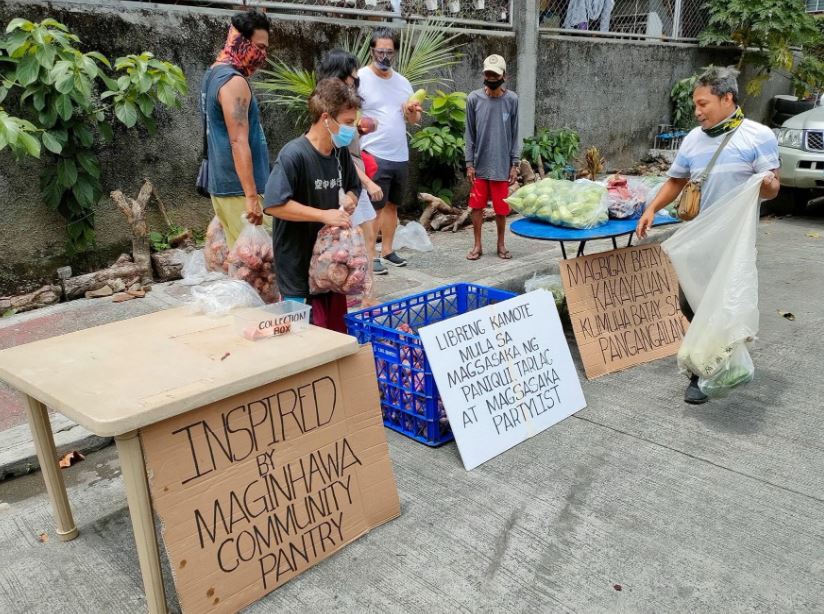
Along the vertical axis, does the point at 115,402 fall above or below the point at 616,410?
above

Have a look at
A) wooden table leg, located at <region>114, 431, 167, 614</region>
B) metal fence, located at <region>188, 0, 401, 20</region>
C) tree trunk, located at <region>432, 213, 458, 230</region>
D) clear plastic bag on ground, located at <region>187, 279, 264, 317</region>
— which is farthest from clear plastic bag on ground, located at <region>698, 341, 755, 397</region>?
metal fence, located at <region>188, 0, 401, 20</region>

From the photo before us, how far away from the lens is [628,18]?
427 inches

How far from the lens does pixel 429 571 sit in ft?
7.59

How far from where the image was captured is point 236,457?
2.10 m

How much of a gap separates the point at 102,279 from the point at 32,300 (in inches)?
19.5

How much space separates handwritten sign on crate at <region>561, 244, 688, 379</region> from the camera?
13.2 feet

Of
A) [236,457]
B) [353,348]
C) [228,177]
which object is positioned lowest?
[236,457]

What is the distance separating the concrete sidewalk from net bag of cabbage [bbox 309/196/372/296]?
2.82ft

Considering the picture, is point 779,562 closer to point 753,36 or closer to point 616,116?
point 616,116

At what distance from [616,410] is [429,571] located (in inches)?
65.9

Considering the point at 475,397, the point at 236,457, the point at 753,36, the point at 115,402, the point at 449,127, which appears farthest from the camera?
the point at 753,36

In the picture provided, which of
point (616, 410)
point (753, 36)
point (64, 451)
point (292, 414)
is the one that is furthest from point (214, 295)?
point (753, 36)

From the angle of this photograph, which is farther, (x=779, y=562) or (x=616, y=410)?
(x=616, y=410)

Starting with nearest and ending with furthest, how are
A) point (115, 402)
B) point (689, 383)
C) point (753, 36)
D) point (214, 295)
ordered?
point (115, 402) → point (214, 295) → point (689, 383) → point (753, 36)
